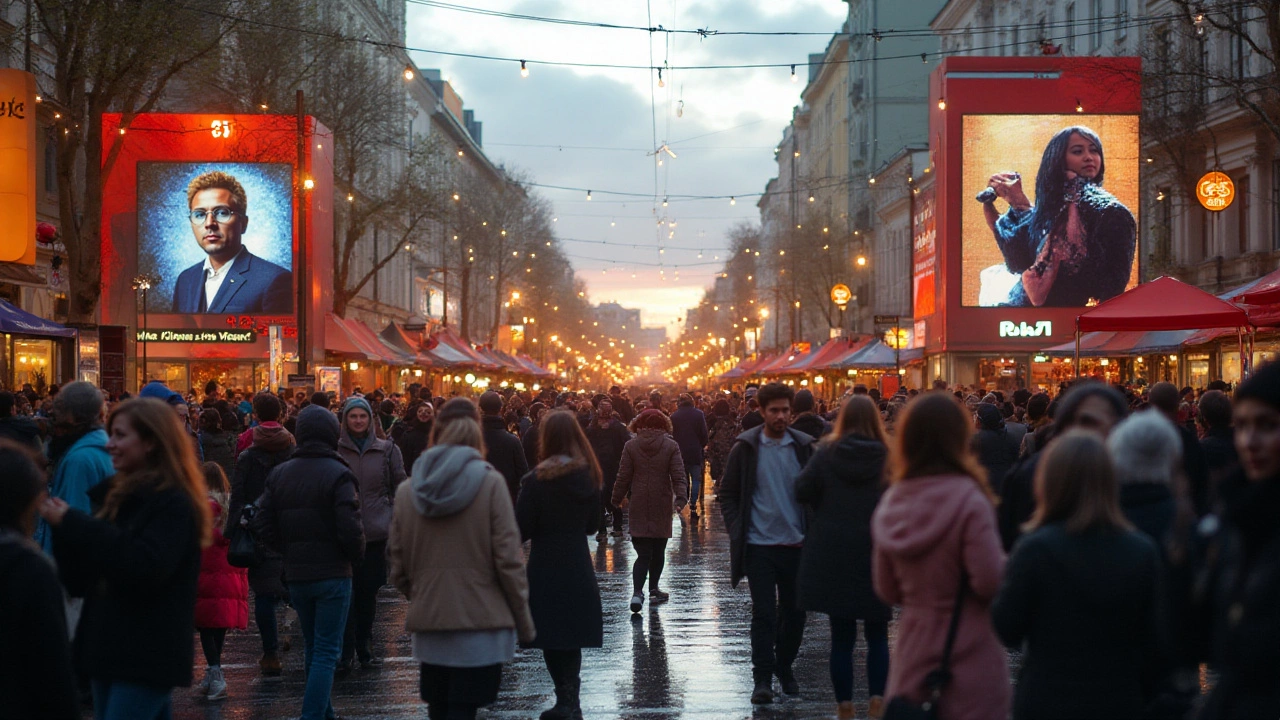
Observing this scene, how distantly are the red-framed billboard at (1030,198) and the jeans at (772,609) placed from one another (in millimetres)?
30424

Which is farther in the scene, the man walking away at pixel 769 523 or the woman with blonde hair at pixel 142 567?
the man walking away at pixel 769 523

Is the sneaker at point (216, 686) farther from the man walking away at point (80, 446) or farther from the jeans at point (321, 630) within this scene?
the man walking away at point (80, 446)

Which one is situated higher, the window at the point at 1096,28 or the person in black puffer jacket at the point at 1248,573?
the window at the point at 1096,28

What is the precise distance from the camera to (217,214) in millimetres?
34062

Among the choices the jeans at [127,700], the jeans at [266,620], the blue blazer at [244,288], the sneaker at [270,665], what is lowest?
the sneaker at [270,665]

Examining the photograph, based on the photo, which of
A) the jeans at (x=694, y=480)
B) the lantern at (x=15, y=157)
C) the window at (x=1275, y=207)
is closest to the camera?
the lantern at (x=15, y=157)

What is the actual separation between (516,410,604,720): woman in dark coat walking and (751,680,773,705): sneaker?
1.17 m

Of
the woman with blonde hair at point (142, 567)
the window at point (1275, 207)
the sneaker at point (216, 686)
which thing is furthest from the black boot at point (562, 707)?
the window at point (1275, 207)

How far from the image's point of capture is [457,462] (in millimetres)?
6469

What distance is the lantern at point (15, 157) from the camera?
787 inches

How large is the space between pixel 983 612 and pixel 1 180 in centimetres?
1837

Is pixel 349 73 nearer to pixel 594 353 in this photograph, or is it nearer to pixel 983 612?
pixel 983 612

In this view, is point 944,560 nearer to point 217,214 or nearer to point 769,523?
point 769,523

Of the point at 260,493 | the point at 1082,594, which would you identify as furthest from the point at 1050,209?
the point at 1082,594
